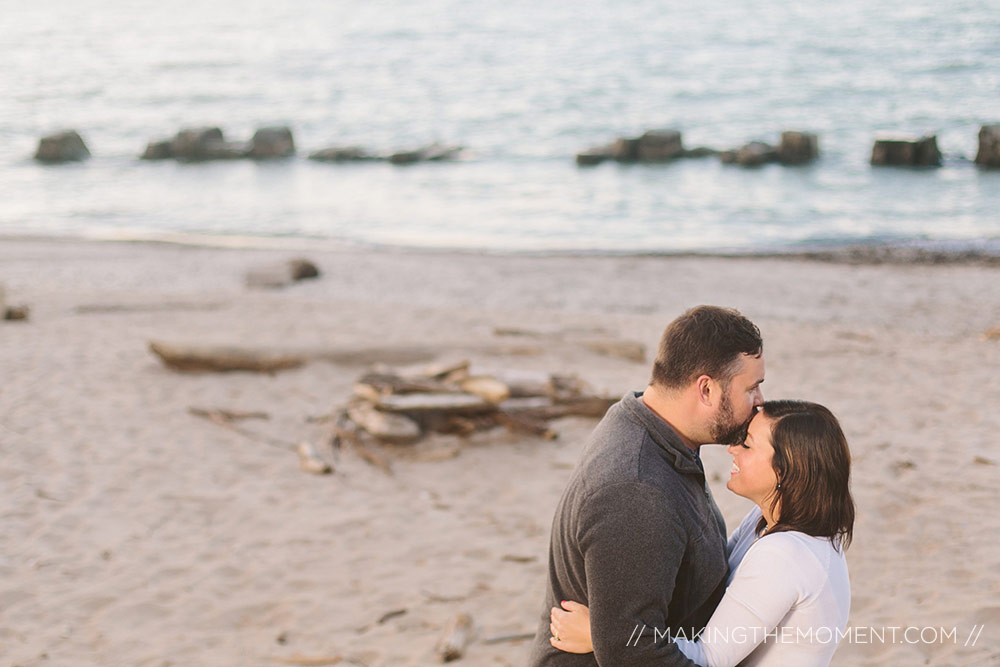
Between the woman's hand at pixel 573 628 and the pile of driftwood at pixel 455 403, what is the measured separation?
525 cm

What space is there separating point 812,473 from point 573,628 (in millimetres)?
864

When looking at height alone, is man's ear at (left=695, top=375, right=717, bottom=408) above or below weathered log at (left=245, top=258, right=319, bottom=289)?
above

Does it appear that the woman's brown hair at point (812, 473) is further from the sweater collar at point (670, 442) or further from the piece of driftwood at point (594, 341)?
the piece of driftwood at point (594, 341)

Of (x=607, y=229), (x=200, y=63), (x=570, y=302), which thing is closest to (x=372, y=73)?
(x=200, y=63)

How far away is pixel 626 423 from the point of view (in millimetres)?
2793

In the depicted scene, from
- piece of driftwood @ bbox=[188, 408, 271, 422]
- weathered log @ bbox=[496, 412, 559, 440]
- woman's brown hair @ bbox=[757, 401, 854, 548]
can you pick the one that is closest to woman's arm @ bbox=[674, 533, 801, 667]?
woman's brown hair @ bbox=[757, 401, 854, 548]

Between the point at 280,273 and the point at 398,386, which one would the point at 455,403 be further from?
the point at 280,273

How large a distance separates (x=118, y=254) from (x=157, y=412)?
11362 mm

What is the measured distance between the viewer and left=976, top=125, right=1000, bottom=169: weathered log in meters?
23.7

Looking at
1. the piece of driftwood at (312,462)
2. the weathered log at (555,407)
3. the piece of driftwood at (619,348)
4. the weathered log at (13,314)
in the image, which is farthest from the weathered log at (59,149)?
the weathered log at (555,407)

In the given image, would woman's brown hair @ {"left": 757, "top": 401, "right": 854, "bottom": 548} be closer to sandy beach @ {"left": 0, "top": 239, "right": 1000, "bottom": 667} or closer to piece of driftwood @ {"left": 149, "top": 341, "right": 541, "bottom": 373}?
sandy beach @ {"left": 0, "top": 239, "right": 1000, "bottom": 667}

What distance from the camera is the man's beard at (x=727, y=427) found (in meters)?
2.78

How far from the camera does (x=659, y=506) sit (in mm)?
2562

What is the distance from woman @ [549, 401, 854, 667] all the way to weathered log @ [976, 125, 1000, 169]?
24.8 meters
